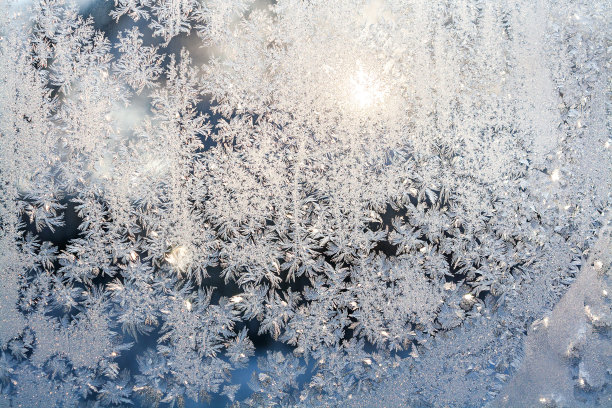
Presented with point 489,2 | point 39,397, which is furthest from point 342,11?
point 39,397

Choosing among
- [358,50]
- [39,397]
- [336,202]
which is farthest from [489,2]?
[39,397]

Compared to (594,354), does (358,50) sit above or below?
above

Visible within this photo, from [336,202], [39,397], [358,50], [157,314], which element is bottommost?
[39,397]

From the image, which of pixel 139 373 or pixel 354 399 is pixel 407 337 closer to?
pixel 354 399

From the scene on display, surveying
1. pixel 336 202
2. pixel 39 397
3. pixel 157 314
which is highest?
pixel 336 202

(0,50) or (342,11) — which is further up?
(342,11)

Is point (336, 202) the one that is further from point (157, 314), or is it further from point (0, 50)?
point (0, 50)
